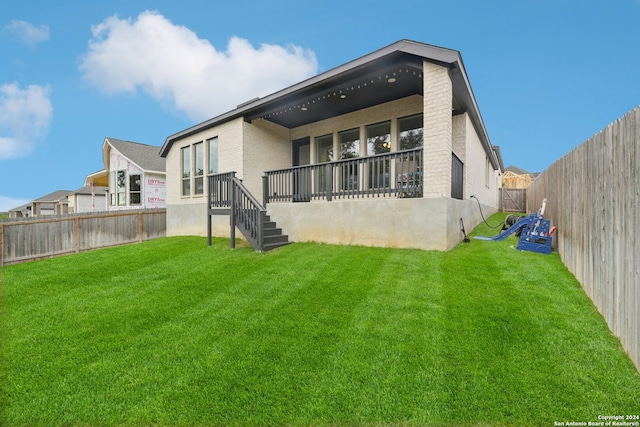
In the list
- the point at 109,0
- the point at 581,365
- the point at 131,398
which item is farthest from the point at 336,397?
the point at 109,0

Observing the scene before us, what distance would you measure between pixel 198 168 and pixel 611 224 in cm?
1209

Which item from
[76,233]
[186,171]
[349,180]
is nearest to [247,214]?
[349,180]

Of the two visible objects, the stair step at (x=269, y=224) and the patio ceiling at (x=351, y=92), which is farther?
the stair step at (x=269, y=224)

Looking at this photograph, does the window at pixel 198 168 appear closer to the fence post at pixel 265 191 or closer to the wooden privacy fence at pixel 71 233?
the wooden privacy fence at pixel 71 233

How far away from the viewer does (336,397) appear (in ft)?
6.37

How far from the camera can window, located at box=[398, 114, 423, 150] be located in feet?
27.6

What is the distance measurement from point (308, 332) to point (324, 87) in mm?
6760

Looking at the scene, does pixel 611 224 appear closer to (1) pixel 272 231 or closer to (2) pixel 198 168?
(1) pixel 272 231

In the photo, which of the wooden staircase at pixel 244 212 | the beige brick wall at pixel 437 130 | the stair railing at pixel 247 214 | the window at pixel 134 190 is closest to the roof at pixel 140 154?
the window at pixel 134 190

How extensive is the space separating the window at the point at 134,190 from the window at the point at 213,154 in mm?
8697

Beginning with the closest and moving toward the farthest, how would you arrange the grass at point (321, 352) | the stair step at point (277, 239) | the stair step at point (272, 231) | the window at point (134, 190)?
1. the grass at point (321, 352)
2. the stair step at point (277, 239)
3. the stair step at point (272, 231)
4. the window at point (134, 190)

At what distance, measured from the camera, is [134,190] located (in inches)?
659

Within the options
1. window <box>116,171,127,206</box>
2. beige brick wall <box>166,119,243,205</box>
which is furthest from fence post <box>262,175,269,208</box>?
window <box>116,171,127,206</box>

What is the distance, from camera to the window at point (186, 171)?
38.6ft
